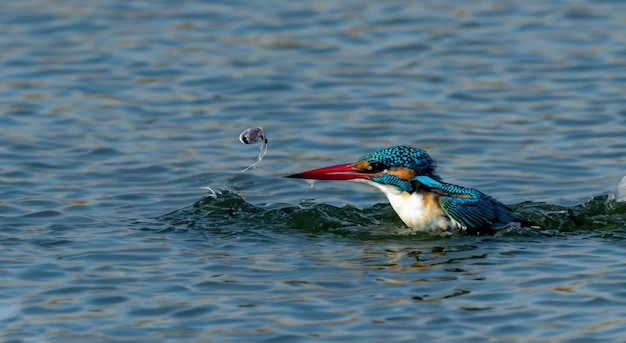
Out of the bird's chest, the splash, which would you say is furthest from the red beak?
the splash

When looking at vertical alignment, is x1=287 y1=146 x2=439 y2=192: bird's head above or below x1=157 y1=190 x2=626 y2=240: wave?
above

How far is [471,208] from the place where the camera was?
1055 centimetres

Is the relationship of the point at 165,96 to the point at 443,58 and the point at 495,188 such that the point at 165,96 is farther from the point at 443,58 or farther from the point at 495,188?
the point at 495,188

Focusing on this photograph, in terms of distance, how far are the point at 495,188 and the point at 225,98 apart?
4395 mm

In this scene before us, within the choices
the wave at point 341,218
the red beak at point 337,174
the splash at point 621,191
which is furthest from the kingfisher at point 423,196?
the splash at point 621,191

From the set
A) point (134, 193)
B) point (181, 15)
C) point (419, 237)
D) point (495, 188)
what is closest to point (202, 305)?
point (419, 237)

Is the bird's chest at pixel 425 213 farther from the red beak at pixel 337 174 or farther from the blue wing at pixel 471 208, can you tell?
the red beak at pixel 337 174

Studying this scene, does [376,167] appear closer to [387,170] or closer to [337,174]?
[387,170]

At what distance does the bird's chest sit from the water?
0.66 ft

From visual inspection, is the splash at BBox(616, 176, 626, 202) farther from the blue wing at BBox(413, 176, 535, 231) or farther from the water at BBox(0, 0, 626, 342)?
the blue wing at BBox(413, 176, 535, 231)

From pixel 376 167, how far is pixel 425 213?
1.76 ft

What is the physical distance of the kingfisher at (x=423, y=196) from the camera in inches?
416

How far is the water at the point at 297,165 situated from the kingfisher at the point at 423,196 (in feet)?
0.61

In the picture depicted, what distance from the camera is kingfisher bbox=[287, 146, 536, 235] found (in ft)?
34.6
